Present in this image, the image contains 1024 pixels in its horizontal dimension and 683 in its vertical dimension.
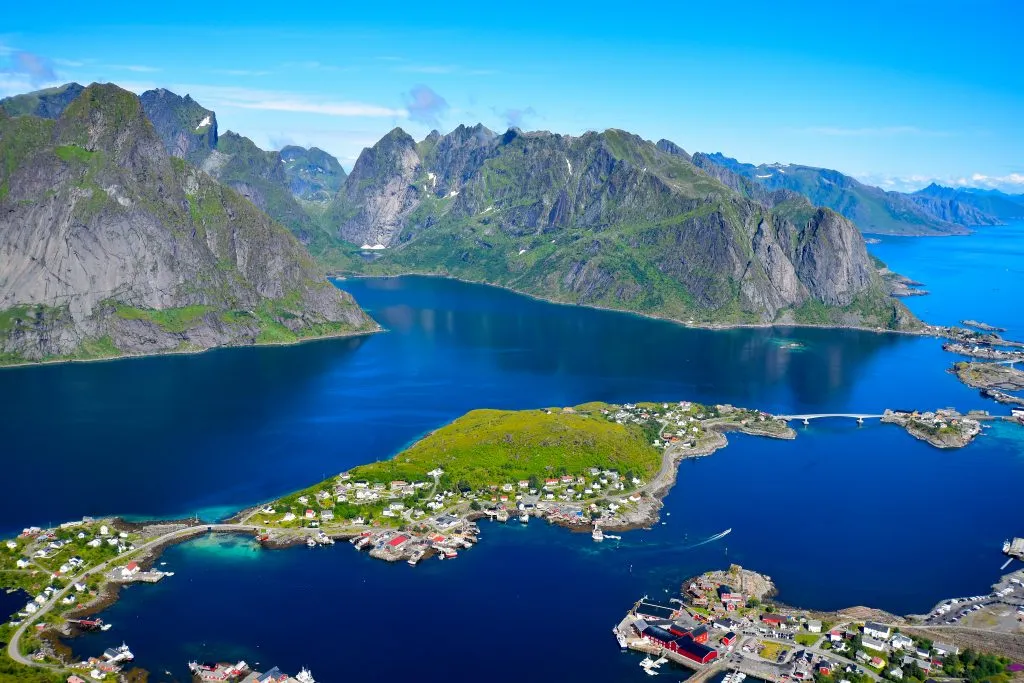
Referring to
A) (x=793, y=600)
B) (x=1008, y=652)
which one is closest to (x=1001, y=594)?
(x=1008, y=652)

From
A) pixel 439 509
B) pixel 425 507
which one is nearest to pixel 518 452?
pixel 439 509

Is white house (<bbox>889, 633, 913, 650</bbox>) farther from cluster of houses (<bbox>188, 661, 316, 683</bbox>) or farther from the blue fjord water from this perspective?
cluster of houses (<bbox>188, 661, 316, 683</bbox>)

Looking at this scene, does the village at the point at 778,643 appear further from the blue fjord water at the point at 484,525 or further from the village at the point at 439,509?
the village at the point at 439,509

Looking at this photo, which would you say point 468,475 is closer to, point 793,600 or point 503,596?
point 503,596

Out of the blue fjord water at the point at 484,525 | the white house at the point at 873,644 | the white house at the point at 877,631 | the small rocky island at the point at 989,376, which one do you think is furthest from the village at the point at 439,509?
the small rocky island at the point at 989,376

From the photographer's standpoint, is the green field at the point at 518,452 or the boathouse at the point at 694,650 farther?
the green field at the point at 518,452

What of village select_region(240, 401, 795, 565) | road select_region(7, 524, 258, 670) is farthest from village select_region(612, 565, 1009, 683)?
road select_region(7, 524, 258, 670)

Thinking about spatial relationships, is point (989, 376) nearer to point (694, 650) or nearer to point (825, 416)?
point (825, 416)
